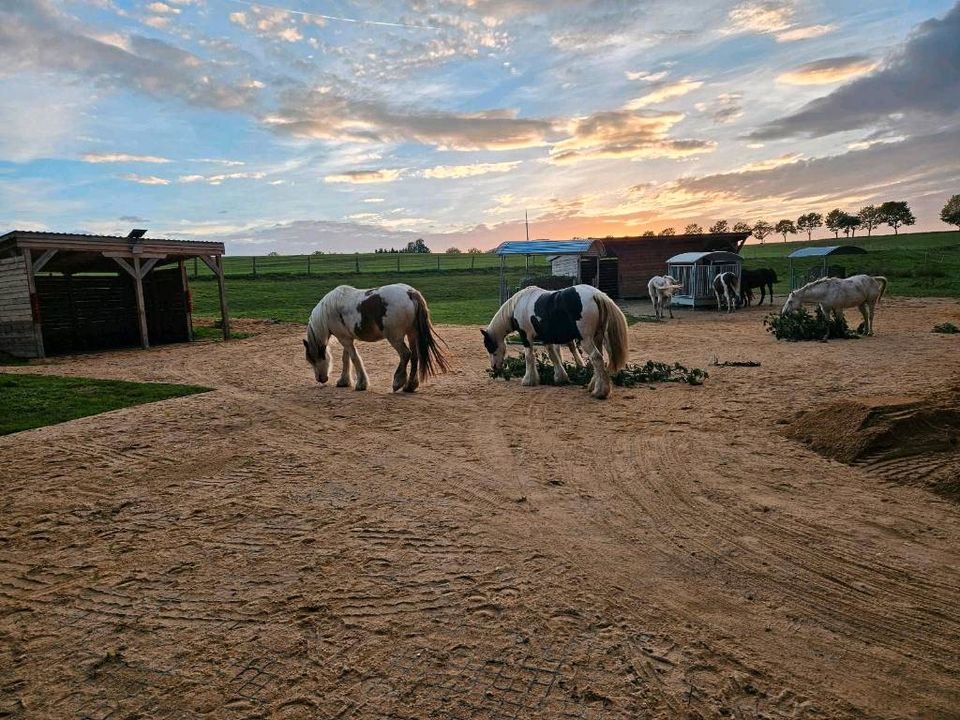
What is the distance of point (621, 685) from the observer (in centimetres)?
254

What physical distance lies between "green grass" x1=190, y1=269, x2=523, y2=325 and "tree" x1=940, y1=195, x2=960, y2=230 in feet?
185

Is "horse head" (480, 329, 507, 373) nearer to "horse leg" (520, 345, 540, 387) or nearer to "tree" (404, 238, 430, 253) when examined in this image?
"horse leg" (520, 345, 540, 387)

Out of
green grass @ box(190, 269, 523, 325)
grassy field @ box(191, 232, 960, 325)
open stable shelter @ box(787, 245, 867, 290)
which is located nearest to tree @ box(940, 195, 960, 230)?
grassy field @ box(191, 232, 960, 325)

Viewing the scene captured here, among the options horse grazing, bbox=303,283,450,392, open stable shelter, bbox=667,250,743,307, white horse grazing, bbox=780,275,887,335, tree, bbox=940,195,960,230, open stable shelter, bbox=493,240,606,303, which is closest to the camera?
horse grazing, bbox=303,283,450,392

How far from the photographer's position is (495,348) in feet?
32.8

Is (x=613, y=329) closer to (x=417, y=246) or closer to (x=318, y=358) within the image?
(x=318, y=358)

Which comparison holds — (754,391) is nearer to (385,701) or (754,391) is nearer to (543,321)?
(543,321)

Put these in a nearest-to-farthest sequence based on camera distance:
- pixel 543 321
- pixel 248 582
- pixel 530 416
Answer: pixel 248 582, pixel 530 416, pixel 543 321

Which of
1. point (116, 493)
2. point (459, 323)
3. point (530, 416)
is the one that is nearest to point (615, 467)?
point (530, 416)

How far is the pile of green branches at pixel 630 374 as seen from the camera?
9289 mm

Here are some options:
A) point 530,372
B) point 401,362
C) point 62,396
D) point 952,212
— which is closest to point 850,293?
point 530,372

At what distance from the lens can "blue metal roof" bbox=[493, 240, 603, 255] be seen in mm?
22031

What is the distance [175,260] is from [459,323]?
9974 millimetres

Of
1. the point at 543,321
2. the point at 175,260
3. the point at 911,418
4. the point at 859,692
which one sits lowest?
the point at 859,692
